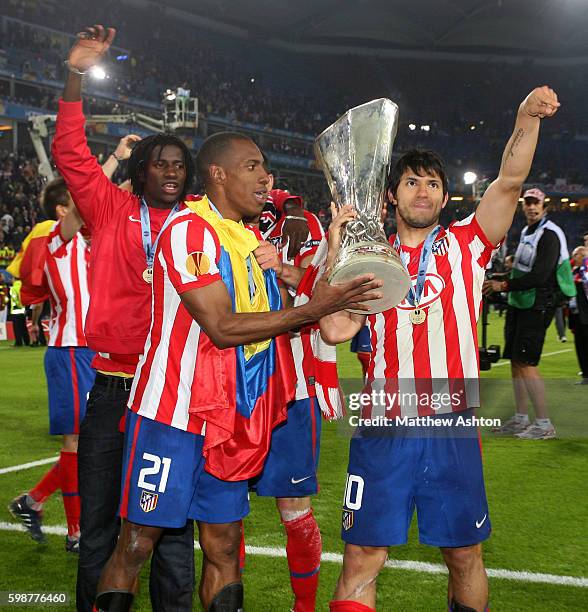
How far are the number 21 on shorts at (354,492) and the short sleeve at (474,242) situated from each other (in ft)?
2.61

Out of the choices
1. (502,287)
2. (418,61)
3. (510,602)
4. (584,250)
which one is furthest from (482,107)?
(510,602)

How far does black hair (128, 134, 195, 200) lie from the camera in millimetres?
2969

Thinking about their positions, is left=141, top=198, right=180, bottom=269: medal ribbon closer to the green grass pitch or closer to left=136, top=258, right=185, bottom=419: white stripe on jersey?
left=136, top=258, right=185, bottom=419: white stripe on jersey

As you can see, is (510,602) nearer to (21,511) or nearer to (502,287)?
(21,511)

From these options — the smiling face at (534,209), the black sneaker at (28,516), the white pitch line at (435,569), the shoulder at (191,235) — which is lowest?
the white pitch line at (435,569)

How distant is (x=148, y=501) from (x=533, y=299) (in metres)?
4.66

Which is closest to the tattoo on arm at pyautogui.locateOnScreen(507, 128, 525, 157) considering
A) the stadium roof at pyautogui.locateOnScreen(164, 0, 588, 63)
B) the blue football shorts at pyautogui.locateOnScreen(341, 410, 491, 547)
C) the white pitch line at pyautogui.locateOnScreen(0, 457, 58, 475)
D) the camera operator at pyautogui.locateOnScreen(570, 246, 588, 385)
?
the blue football shorts at pyautogui.locateOnScreen(341, 410, 491, 547)

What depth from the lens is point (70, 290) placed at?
413 cm

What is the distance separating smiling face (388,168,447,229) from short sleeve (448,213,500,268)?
0.10 metres

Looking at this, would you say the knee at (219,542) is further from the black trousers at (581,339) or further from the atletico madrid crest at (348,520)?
the black trousers at (581,339)

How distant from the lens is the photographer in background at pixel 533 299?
6.17 metres

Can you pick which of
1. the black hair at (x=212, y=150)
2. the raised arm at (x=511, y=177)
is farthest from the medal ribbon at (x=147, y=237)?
the raised arm at (x=511, y=177)

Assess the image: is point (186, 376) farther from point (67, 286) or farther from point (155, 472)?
point (67, 286)

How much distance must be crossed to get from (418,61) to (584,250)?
42202 mm
